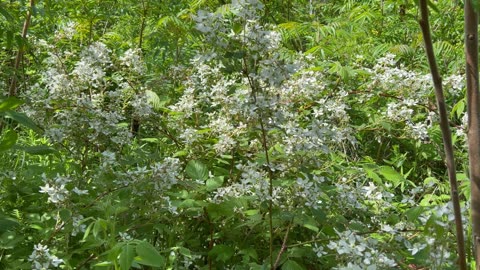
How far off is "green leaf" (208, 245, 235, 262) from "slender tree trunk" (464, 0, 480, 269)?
1.16m

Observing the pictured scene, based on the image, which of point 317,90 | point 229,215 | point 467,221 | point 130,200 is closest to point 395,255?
point 467,221

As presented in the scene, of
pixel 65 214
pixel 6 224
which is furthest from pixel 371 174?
pixel 6 224

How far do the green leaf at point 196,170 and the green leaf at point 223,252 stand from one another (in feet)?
1.11

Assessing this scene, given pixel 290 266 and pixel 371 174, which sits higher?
pixel 371 174

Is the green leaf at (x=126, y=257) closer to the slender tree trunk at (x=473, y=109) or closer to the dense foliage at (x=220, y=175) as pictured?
the dense foliage at (x=220, y=175)

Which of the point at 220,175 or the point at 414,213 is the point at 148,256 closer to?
the point at 414,213

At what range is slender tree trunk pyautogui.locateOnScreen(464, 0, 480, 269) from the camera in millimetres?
930

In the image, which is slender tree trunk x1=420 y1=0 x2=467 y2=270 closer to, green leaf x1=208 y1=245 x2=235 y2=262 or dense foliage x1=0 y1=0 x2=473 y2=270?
dense foliage x1=0 y1=0 x2=473 y2=270

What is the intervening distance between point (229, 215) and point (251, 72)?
1.77 feet

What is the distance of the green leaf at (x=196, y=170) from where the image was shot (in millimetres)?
2316

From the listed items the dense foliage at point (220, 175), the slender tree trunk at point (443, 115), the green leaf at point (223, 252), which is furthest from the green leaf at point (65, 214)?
A: the slender tree trunk at point (443, 115)

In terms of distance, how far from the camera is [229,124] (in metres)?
2.45

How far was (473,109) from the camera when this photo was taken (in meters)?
0.95

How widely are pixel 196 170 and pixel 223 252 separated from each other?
1.38 feet
